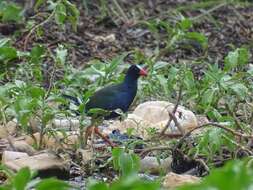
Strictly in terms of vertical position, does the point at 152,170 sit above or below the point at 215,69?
below

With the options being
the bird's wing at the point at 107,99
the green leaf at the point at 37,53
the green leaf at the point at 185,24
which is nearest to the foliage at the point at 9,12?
the green leaf at the point at 185,24

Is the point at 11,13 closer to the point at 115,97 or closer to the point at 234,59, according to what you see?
the point at 115,97

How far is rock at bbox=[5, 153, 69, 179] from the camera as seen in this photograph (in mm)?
4786

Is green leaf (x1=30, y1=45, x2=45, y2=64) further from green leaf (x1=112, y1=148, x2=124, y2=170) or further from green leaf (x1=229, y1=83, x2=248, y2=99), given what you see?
green leaf (x1=112, y1=148, x2=124, y2=170)

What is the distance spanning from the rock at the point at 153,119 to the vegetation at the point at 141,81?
12cm

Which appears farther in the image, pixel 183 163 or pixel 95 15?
pixel 95 15

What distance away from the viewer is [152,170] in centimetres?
525

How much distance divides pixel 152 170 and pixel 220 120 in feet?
1.60

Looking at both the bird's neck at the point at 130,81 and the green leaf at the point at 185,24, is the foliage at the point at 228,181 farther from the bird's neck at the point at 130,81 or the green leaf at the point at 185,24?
the green leaf at the point at 185,24

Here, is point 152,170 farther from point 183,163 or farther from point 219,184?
point 219,184

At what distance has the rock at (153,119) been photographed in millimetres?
5891

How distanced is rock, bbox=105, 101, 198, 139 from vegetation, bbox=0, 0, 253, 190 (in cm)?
12

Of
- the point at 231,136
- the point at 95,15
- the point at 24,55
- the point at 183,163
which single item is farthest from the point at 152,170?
the point at 95,15

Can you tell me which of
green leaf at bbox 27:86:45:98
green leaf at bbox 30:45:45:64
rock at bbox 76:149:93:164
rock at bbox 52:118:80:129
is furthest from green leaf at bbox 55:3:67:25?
rock at bbox 76:149:93:164
